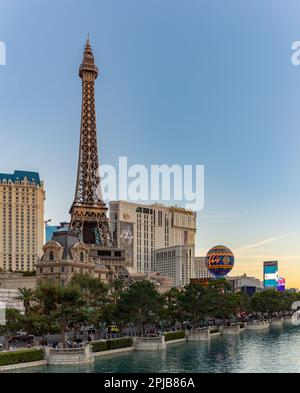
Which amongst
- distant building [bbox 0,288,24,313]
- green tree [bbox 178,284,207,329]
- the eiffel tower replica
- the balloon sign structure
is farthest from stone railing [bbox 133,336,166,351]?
the balloon sign structure

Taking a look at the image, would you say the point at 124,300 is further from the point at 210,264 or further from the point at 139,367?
the point at 210,264

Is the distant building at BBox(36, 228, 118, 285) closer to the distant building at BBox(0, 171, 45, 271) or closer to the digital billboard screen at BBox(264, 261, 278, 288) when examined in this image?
the distant building at BBox(0, 171, 45, 271)

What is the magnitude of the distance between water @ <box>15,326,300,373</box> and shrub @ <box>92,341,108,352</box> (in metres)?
1.21

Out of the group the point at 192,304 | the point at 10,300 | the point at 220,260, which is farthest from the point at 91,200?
the point at 10,300

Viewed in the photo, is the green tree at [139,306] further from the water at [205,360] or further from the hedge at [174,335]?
the water at [205,360]

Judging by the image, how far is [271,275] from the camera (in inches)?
6978

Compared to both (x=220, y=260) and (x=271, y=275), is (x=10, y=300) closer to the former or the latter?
(x=220, y=260)

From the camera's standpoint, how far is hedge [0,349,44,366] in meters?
44.2

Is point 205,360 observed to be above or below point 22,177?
below

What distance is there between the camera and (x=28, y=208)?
17700 centimetres

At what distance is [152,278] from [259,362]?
10435 cm

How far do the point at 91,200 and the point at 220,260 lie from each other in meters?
36.0

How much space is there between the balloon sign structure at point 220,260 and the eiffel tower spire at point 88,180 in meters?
28.4
